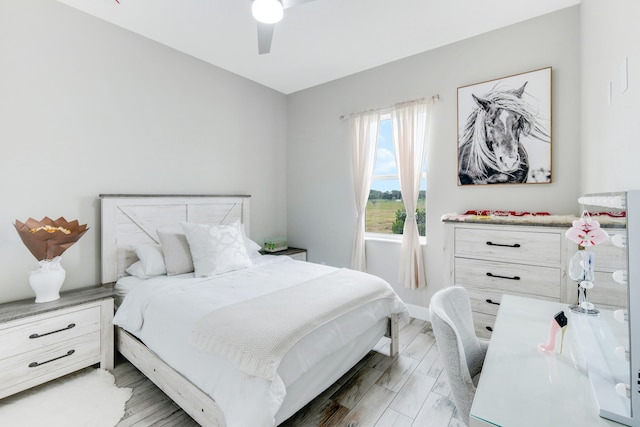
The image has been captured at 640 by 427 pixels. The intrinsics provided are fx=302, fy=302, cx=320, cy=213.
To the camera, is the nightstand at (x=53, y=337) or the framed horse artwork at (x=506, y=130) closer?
the nightstand at (x=53, y=337)

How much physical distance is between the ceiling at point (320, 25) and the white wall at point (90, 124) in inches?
9.0

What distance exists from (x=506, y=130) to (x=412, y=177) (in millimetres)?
911

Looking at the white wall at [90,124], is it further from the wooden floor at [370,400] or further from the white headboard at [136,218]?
the wooden floor at [370,400]

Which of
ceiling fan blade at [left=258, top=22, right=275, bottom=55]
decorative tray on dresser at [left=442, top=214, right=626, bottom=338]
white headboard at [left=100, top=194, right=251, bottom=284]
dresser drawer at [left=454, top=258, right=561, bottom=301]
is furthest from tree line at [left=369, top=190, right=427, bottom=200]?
ceiling fan blade at [left=258, top=22, right=275, bottom=55]

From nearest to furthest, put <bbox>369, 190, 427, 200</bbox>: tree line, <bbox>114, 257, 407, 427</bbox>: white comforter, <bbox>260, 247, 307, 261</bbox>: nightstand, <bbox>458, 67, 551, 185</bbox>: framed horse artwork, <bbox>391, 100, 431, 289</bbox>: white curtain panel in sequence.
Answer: <bbox>114, 257, 407, 427</bbox>: white comforter < <bbox>458, 67, 551, 185</bbox>: framed horse artwork < <bbox>391, 100, 431, 289</bbox>: white curtain panel < <bbox>369, 190, 427, 200</bbox>: tree line < <bbox>260, 247, 307, 261</bbox>: nightstand

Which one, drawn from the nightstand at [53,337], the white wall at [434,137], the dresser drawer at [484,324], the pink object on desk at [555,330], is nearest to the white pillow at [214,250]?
the nightstand at [53,337]

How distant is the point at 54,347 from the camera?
6.66ft

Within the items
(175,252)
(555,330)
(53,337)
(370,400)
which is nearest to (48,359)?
(53,337)

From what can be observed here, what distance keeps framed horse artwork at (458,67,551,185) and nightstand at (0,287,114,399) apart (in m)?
3.27

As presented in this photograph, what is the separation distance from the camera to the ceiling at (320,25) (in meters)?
2.37

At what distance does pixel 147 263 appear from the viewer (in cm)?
257

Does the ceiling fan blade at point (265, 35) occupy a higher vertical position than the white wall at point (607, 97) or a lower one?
higher

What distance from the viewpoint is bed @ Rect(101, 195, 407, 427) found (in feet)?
4.73

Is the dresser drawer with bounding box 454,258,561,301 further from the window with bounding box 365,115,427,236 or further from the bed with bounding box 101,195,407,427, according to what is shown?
the window with bounding box 365,115,427,236
